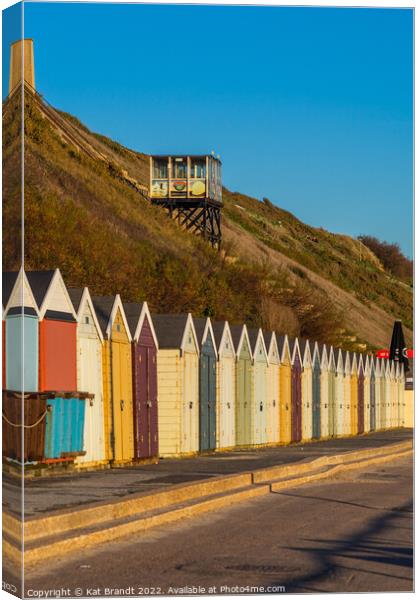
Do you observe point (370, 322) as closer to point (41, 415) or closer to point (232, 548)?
point (41, 415)

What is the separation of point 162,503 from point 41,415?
13.0ft

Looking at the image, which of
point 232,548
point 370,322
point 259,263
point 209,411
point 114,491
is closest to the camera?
point 232,548

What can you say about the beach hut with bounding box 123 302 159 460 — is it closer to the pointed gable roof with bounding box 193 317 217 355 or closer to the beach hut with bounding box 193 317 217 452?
the pointed gable roof with bounding box 193 317 217 355

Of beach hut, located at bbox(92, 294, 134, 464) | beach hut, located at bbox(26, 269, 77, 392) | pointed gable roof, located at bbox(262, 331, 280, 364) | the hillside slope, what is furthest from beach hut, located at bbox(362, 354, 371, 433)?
beach hut, located at bbox(26, 269, 77, 392)

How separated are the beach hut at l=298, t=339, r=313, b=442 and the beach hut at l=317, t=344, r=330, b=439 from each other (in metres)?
0.39

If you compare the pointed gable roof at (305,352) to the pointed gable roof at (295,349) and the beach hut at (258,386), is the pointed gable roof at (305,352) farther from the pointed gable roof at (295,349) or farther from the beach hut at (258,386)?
the beach hut at (258,386)

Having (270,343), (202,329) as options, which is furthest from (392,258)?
(270,343)

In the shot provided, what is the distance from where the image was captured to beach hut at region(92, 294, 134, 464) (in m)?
21.0

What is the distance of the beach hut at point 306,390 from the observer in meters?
36.4

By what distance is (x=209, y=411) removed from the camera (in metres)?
28.3

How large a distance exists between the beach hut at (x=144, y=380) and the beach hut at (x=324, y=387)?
10.4m

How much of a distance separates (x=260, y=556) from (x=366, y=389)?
18945 millimetres

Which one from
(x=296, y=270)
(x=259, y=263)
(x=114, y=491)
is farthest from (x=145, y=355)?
(x=114, y=491)

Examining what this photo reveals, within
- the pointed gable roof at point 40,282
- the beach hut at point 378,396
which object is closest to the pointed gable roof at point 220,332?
the beach hut at point 378,396
